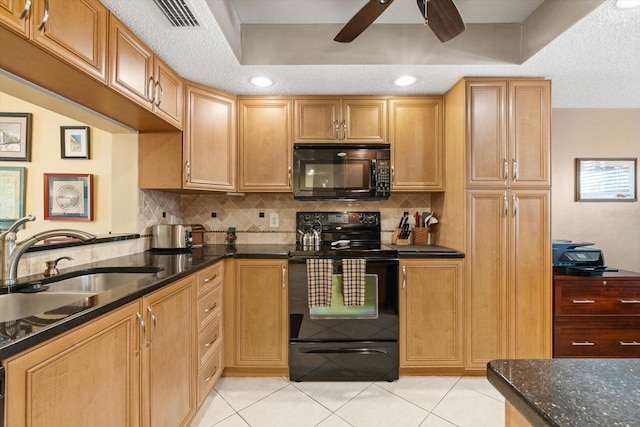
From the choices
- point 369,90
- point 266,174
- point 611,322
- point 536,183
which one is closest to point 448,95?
point 369,90

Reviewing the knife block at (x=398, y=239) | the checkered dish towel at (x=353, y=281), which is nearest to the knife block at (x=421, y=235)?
the knife block at (x=398, y=239)

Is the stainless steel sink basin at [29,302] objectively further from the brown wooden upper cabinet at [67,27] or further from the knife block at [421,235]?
the knife block at [421,235]

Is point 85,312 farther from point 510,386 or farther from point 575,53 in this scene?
point 575,53

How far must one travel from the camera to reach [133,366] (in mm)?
1176

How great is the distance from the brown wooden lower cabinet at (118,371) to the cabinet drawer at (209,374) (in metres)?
0.10

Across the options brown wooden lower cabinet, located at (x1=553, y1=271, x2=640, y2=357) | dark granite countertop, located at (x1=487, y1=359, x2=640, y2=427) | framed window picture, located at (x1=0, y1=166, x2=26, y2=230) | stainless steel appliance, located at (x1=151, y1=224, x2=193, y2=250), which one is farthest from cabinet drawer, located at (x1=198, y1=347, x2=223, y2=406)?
brown wooden lower cabinet, located at (x1=553, y1=271, x2=640, y2=357)

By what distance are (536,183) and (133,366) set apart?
8.69 ft

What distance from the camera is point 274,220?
2.83 meters

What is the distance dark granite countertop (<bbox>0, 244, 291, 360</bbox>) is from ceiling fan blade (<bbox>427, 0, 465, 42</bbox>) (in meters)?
1.67

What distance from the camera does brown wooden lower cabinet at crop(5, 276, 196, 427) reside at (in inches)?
30.3

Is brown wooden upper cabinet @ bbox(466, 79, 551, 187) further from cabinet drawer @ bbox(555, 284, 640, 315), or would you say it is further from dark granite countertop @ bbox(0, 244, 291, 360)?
dark granite countertop @ bbox(0, 244, 291, 360)

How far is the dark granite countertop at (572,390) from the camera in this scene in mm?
444

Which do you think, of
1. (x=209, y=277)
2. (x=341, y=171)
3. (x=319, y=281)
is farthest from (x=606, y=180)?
(x=209, y=277)

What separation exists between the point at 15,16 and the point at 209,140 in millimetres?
1393
